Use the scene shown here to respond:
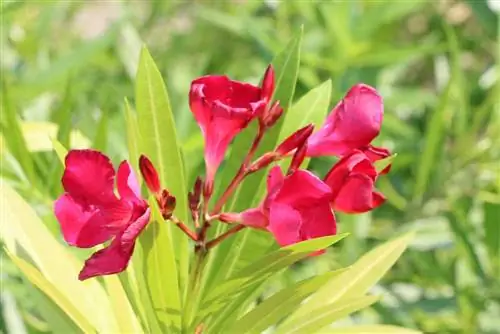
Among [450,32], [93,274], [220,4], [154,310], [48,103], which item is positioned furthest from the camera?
[220,4]

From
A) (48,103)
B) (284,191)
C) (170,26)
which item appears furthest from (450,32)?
(170,26)

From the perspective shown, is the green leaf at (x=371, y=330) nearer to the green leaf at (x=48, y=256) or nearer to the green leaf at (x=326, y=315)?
the green leaf at (x=326, y=315)

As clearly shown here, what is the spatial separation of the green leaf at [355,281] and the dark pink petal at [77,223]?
25cm

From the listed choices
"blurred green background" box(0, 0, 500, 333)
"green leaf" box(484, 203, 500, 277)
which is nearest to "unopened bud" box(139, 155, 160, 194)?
"blurred green background" box(0, 0, 500, 333)

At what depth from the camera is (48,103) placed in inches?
59.5

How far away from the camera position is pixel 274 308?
730 millimetres

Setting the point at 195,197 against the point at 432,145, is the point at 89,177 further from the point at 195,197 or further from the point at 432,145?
the point at 432,145

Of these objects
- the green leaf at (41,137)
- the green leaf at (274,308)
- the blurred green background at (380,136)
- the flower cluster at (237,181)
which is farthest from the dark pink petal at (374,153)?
the green leaf at (41,137)

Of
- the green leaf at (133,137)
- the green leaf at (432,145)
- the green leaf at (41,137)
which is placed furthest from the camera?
the green leaf at (432,145)

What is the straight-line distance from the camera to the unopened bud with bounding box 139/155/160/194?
669 mm

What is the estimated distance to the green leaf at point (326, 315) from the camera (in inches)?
27.8

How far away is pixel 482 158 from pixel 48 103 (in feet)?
2.20

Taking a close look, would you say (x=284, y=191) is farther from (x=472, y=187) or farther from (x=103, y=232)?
(x=472, y=187)

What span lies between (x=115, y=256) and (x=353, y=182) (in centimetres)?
17
